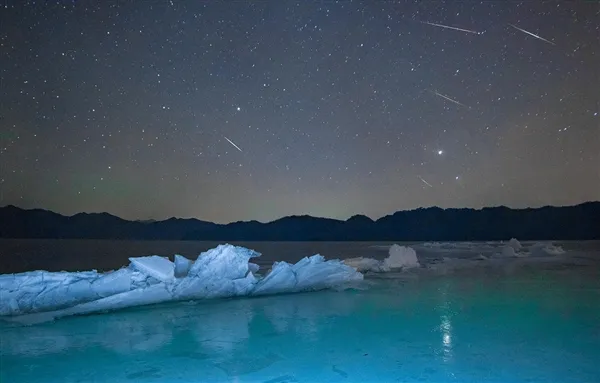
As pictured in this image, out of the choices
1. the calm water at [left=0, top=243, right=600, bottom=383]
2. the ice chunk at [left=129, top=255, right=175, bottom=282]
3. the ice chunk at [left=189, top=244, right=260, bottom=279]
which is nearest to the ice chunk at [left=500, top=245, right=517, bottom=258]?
the calm water at [left=0, top=243, right=600, bottom=383]

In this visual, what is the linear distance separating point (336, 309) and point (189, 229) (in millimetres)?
154376

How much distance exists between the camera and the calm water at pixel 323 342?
5957 millimetres

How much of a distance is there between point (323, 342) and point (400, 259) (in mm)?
16258

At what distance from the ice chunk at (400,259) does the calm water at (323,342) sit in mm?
9723

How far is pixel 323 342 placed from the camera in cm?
772

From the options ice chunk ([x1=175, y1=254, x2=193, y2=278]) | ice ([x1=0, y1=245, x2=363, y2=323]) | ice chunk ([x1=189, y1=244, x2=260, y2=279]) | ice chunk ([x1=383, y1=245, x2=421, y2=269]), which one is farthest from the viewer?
ice chunk ([x1=383, y1=245, x2=421, y2=269])

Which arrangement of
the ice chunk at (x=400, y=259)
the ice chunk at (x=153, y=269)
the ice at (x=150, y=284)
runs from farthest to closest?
1. the ice chunk at (x=400, y=259)
2. the ice chunk at (x=153, y=269)
3. the ice at (x=150, y=284)

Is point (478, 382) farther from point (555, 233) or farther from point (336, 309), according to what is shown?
point (555, 233)

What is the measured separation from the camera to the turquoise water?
5.96 meters

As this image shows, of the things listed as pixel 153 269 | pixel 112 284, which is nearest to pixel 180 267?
pixel 153 269

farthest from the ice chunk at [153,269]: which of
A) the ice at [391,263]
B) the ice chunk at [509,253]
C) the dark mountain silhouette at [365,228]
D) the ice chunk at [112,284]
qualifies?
the dark mountain silhouette at [365,228]

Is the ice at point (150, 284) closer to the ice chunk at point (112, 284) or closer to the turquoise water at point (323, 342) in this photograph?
the ice chunk at point (112, 284)

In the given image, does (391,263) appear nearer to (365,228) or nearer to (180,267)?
(180,267)

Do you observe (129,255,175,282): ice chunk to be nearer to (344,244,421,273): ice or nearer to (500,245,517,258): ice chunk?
(344,244,421,273): ice
